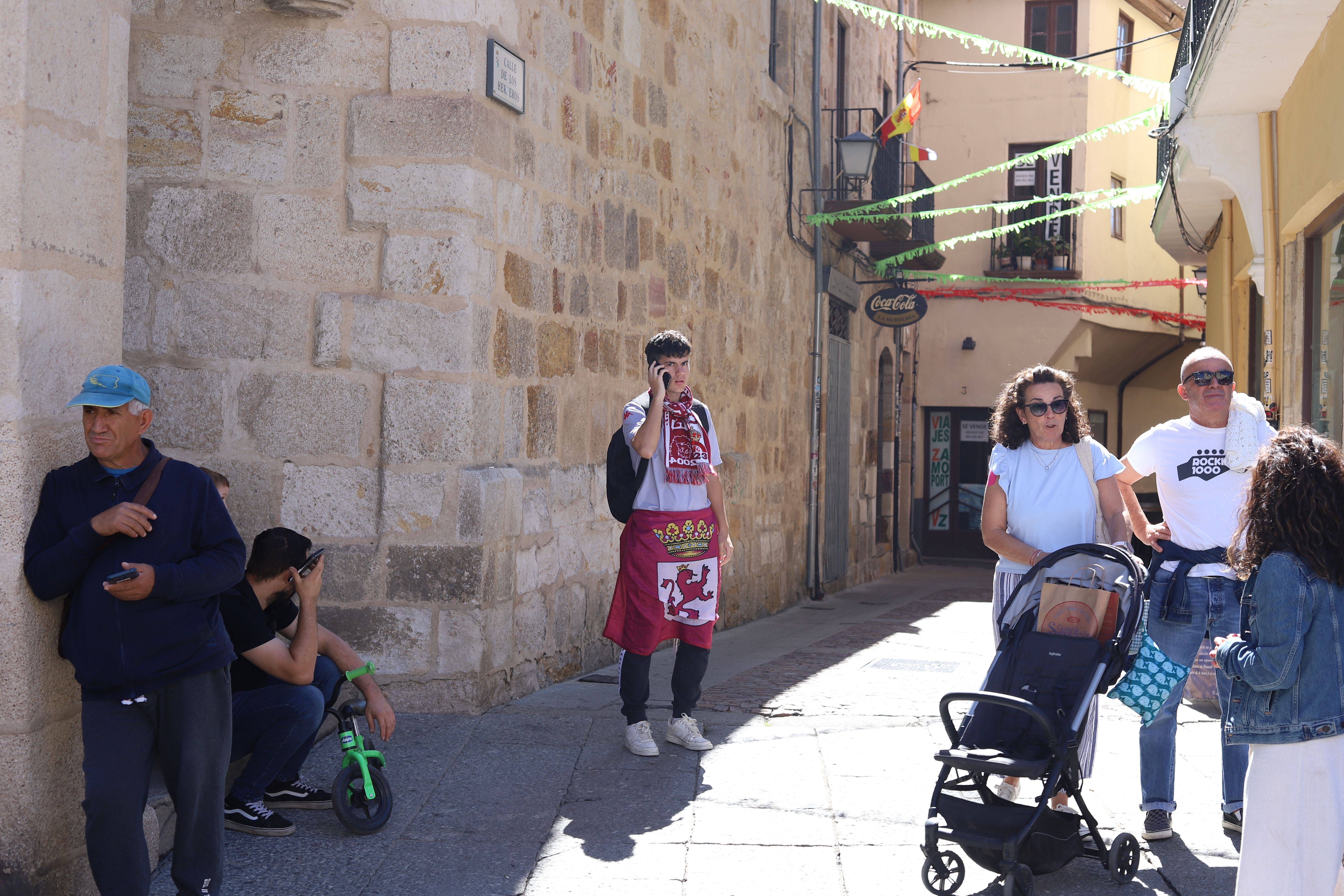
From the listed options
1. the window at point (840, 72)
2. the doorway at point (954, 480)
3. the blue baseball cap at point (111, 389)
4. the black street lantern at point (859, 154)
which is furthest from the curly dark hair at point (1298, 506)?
the doorway at point (954, 480)

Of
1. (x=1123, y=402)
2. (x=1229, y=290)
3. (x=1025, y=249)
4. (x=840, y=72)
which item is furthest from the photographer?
(x=1123, y=402)

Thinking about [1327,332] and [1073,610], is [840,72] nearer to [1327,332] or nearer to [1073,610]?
[1327,332]

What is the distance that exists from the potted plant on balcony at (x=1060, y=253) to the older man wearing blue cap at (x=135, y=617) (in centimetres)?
1810

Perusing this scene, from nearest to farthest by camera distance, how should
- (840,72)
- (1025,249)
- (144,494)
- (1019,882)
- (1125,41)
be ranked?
(144,494)
(1019,882)
(840,72)
(1025,249)
(1125,41)

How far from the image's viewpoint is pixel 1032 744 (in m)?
3.68

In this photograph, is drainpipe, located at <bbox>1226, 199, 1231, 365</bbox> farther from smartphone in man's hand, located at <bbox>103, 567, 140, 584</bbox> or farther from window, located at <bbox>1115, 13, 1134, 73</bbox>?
window, located at <bbox>1115, 13, 1134, 73</bbox>

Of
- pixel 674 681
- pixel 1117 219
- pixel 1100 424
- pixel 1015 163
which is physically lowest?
pixel 674 681

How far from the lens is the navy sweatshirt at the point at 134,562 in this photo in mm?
3096

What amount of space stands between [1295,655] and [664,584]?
8.58 ft

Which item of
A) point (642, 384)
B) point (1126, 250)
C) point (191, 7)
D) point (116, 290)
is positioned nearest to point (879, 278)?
point (1126, 250)

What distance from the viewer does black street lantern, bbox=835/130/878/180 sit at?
12117 mm

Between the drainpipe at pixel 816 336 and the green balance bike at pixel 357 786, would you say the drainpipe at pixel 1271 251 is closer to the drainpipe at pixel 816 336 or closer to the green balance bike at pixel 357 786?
the drainpipe at pixel 816 336

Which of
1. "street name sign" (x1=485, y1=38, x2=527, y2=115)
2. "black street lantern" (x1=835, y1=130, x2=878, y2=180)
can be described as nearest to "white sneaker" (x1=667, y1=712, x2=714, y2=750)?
"street name sign" (x1=485, y1=38, x2=527, y2=115)

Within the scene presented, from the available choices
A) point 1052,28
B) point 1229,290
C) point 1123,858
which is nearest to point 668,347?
point 1123,858
